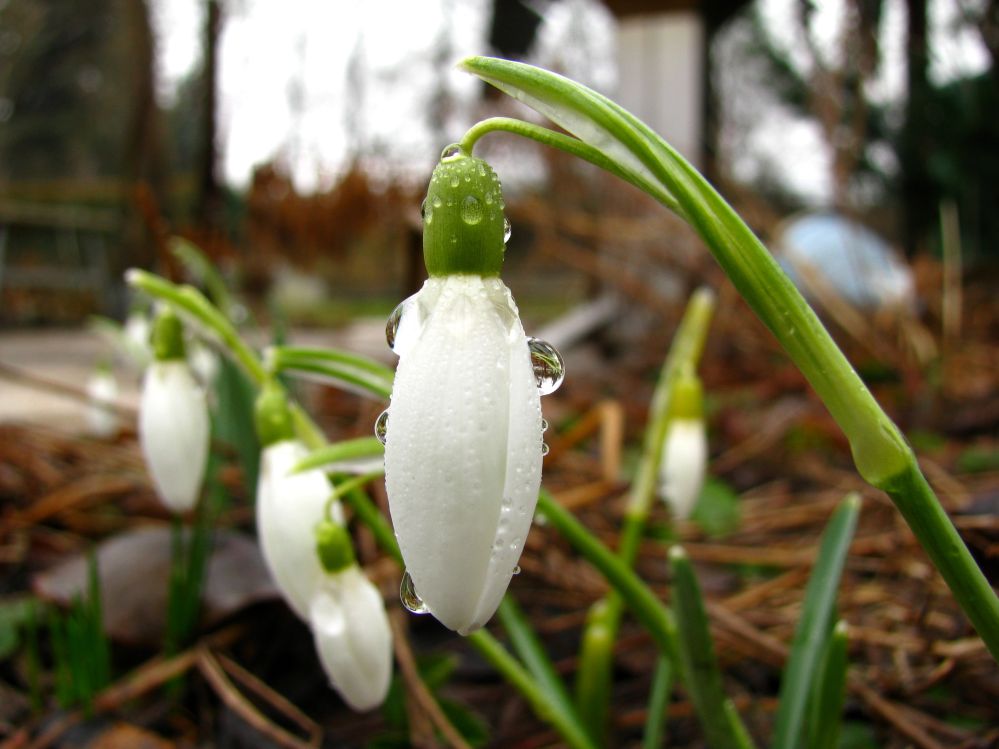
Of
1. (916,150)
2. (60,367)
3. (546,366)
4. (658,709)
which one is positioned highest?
(916,150)

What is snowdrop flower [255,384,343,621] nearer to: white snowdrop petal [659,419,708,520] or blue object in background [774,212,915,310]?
white snowdrop petal [659,419,708,520]

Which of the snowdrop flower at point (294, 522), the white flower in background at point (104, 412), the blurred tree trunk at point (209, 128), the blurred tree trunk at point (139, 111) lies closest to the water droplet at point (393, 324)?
the snowdrop flower at point (294, 522)

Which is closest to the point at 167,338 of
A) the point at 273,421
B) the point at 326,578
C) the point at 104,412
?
the point at 273,421

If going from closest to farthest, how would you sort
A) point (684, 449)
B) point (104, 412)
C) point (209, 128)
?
1. point (684, 449)
2. point (104, 412)
3. point (209, 128)

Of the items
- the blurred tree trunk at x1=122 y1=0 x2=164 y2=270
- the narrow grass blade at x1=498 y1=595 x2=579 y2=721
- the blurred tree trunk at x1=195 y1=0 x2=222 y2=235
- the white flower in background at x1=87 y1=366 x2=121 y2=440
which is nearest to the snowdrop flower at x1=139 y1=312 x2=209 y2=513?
the narrow grass blade at x1=498 y1=595 x2=579 y2=721

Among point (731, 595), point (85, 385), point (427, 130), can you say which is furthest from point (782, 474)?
point (427, 130)

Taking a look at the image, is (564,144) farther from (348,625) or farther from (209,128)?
(209,128)

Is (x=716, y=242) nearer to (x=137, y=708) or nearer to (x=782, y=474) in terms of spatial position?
(x=137, y=708)

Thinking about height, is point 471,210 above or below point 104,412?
above

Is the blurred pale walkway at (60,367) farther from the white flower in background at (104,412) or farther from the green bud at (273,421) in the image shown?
the green bud at (273,421)
